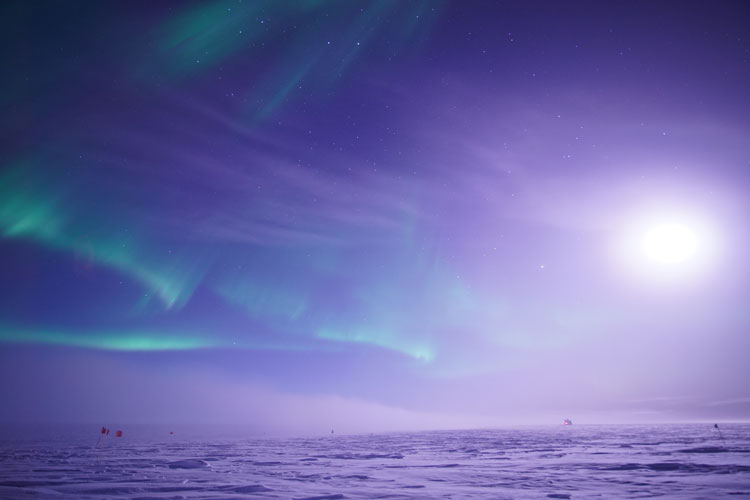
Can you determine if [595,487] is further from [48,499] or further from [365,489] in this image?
[48,499]

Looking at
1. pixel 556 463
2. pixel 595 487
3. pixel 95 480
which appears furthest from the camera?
pixel 556 463

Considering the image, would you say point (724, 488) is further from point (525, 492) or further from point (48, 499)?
point (48, 499)

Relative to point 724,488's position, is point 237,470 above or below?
below

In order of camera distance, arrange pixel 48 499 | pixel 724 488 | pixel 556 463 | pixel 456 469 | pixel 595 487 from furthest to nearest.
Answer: pixel 556 463
pixel 456 469
pixel 595 487
pixel 724 488
pixel 48 499

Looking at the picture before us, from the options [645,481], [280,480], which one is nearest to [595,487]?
[645,481]

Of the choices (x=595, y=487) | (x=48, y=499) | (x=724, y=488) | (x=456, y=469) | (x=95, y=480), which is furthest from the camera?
(x=456, y=469)

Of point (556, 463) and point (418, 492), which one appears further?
point (556, 463)

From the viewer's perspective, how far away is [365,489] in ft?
33.3

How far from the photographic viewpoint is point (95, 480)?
11.8 m

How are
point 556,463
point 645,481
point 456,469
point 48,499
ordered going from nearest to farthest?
point 48,499 < point 645,481 < point 456,469 < point 556,463

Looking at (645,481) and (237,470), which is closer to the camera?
(645,481)

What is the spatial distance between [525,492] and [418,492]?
263 cm

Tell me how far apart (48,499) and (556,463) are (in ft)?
53.9

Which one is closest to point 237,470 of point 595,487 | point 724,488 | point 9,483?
point 9,483
